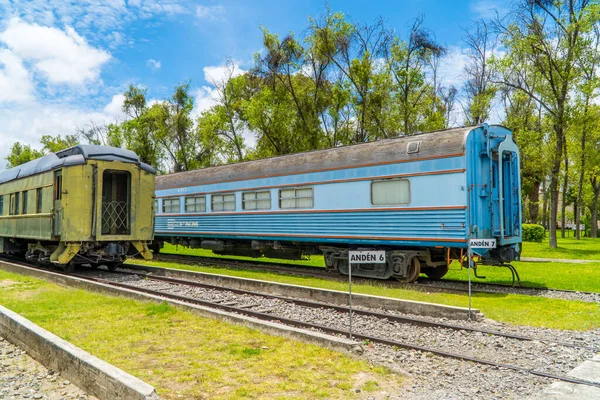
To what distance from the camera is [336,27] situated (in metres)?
28.4

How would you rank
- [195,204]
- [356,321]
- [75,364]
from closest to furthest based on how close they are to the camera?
[75,364], [356,321], [195,204]

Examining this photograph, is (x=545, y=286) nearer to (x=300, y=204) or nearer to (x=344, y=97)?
(x=300, y=204)

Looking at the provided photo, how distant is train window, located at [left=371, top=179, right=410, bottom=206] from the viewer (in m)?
12.2

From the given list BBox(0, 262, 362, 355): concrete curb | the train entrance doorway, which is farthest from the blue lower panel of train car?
BBox(0, 262, 362, 355): concrete curb

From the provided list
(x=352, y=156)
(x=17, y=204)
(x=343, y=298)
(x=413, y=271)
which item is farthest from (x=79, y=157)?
(x=413, y=271)

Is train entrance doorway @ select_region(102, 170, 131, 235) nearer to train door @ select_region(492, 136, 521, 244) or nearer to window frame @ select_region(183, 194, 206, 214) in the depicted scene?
window frame @ select_region(183, 194, 206, 214)

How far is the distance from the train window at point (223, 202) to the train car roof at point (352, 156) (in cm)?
60

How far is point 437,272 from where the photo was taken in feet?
44.1

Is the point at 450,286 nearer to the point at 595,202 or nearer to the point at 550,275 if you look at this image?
the point at 550,275

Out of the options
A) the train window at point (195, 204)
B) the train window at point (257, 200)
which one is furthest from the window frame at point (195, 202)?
the train window at point (257, 200)

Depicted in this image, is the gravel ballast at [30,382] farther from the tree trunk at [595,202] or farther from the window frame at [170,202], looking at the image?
the tree trunk at [595,202]

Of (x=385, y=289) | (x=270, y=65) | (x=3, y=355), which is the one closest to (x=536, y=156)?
(x=270, y=65)

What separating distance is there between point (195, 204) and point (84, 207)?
6414mm

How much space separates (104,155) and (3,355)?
8.29 metres
